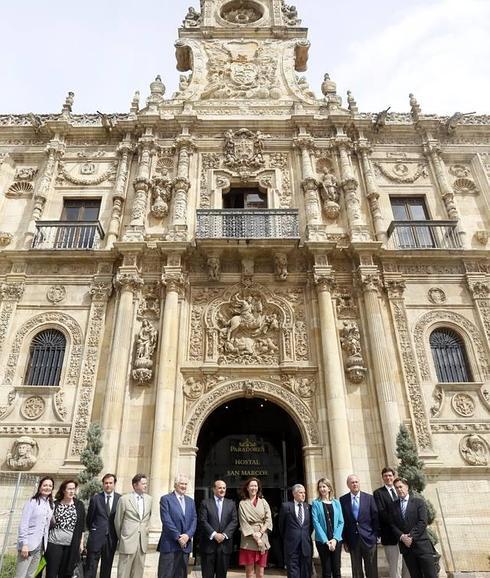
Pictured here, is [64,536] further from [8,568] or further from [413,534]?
[413,534]

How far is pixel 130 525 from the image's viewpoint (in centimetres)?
595

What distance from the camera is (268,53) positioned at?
1744cm

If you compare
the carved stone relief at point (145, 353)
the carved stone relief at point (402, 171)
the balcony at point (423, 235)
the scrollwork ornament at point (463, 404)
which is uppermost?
the carved stone relief at point (402, 171)

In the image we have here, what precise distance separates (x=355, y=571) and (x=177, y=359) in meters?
6.34

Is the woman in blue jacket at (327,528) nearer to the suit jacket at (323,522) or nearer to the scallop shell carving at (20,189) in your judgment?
the suit jacket at (323,522)

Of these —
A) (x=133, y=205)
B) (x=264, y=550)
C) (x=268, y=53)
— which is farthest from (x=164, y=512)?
(x=268, y=53)

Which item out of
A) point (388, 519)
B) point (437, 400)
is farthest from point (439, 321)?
point (388, 519)

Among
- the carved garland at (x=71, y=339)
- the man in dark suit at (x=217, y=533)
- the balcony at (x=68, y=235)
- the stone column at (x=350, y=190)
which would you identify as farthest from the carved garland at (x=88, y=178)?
the man in dark suit at (x=217, y=533)

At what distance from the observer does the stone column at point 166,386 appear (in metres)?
9.74

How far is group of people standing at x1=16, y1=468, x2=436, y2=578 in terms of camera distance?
5.74 metres

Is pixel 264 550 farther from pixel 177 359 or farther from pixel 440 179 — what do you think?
pixel 440 179

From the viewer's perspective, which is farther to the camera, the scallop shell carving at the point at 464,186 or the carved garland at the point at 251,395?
the scallop shell carving at the point at 464,186

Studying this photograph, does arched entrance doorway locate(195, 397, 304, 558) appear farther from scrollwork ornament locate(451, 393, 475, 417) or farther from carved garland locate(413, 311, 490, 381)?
scrollwork ornament locate(451, 393, 475, 417)

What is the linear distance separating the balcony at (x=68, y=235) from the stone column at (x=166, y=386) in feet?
8.38
